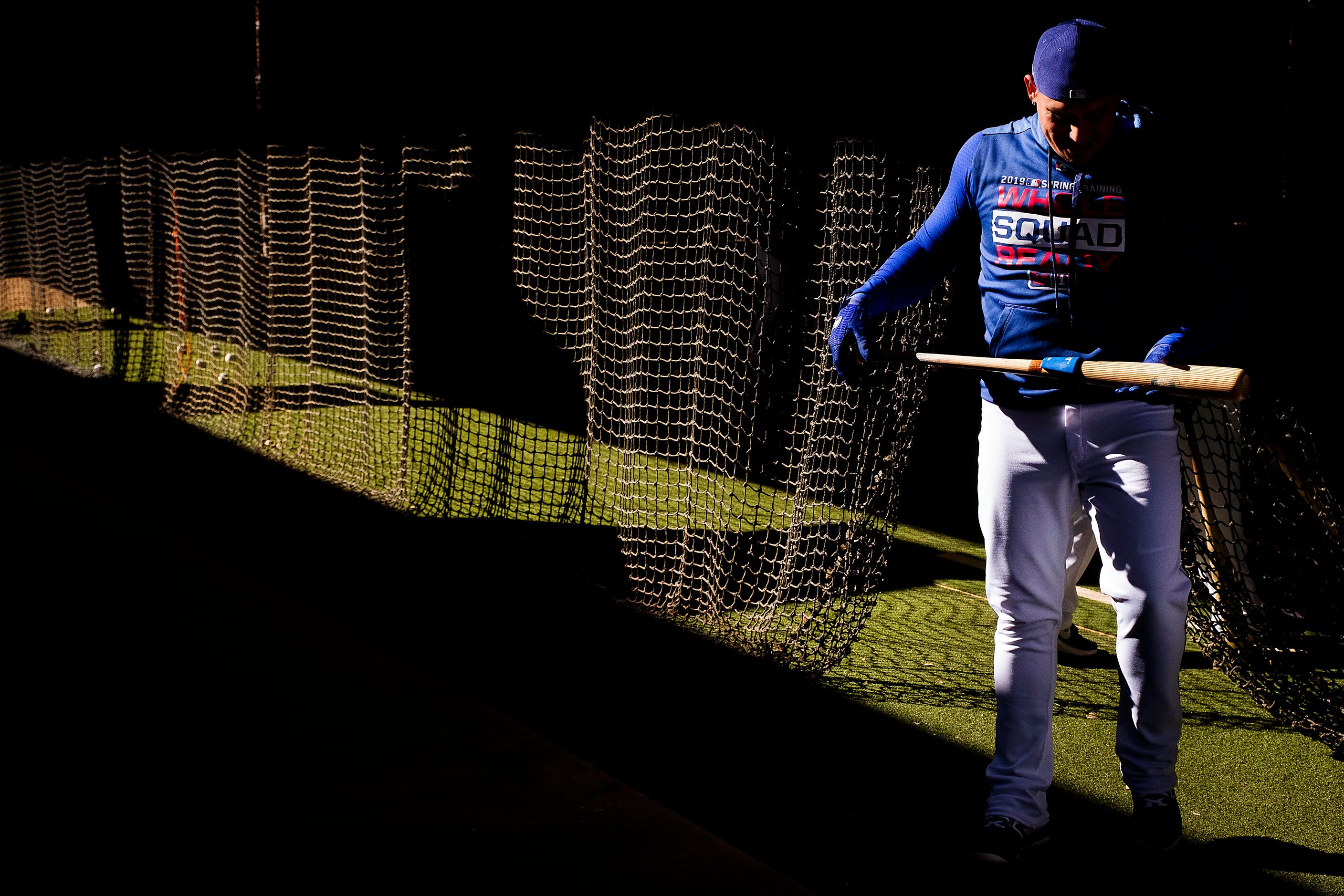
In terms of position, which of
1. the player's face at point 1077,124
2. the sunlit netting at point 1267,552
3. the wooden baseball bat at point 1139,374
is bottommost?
the sunlit netting at point 1267,552

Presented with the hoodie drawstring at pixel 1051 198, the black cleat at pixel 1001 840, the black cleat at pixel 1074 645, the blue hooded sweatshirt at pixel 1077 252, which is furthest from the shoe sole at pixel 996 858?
the black cleat at pixel 1074 645

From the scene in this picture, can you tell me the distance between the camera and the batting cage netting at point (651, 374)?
3.77m

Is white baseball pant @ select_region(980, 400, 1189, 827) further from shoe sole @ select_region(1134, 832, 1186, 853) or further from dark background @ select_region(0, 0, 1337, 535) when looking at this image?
dark background @ select_region(0, 0, 1337, 535)

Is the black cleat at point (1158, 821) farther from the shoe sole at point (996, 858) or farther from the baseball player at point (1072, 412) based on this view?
the shoe sole at point (996, 858)

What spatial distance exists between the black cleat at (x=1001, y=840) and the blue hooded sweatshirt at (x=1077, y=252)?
0.99 metres

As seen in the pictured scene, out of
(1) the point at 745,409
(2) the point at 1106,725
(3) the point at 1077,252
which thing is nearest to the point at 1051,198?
(3) the point at 1077,252

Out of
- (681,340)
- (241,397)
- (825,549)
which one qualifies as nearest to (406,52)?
(241,397)

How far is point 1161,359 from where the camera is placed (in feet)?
8.14

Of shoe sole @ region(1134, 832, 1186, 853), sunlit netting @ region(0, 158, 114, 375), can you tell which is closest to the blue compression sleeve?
shoe sole @ region(1134, 832, 1186, 853)

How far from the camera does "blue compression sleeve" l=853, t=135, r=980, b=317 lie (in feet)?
9.14

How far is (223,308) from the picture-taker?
9688 mm

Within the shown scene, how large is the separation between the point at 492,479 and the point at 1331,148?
16.9 feet

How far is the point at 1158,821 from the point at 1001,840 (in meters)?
0.40

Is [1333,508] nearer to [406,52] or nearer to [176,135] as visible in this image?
[406,52]
